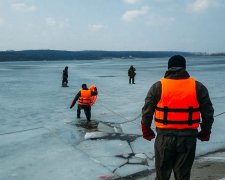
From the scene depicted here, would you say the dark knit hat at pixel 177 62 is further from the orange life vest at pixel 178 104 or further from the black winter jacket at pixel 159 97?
the orange life vest at pixel 178 104

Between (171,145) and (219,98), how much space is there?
13.8m

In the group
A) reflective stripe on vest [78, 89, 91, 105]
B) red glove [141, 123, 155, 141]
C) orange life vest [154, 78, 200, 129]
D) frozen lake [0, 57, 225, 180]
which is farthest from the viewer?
reflective stripe on vest [78, 89, 91, 105]

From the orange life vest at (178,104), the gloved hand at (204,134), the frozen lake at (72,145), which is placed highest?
the orange life vest at (178,104)

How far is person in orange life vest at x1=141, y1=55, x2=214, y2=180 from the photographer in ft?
12.4

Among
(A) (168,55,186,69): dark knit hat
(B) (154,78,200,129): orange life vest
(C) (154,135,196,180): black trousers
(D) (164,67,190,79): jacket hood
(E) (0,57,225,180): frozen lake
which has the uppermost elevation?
(A) (168,55,186,69): dark knit hat

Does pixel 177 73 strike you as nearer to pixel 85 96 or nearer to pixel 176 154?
pixel 176 154

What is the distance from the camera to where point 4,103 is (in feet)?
55.8

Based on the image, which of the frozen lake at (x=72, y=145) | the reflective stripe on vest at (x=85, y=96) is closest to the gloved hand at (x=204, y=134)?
the frozen lake at (x=72, y=145)

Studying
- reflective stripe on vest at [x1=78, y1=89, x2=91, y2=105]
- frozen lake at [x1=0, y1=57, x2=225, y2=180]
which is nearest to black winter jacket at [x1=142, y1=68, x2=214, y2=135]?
frozen lake at [x1=0, y1=57, x2=225, y2=180]

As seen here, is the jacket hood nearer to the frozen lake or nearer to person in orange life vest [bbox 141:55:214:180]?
person in orange life vest [bbox 141:55:214:180]

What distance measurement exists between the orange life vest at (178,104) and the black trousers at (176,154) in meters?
0.14

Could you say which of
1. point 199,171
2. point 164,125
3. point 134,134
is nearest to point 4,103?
point 134,134

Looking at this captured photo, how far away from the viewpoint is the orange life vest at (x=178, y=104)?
378 cm

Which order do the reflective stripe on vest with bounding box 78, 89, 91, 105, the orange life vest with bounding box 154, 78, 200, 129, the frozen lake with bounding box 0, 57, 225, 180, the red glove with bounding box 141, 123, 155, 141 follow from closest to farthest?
the orange life vest with bounding box 154, 78, 200, 129, the red glove with bounding box 141, 123, 155, 141, the frozen lake with bounding box 0, 57, 225, 180, the reflective stripe on vest with bounding box 78, 89, 91, 105
